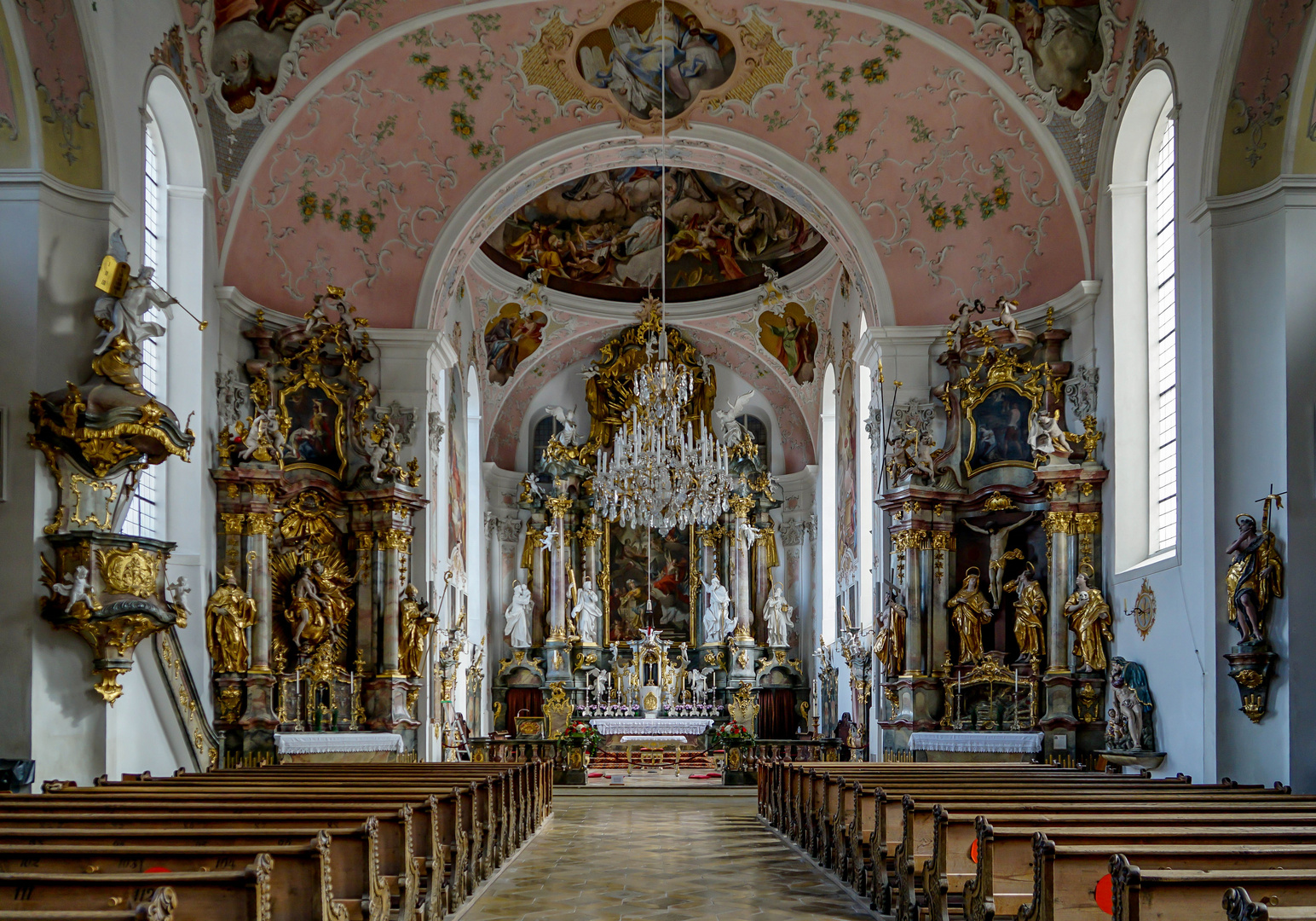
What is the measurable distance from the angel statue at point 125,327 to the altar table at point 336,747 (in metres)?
6.36

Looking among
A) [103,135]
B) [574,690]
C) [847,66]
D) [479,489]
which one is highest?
[847,66]

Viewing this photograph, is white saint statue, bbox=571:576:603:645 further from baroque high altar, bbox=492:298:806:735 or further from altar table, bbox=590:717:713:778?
altar table, bbox=590:717:713:778

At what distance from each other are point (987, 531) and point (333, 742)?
377 inches

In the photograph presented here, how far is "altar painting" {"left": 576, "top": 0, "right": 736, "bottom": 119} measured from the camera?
18.8 m

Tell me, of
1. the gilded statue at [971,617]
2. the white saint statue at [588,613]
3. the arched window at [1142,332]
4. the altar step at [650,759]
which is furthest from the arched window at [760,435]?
the arched window at [1142,332]

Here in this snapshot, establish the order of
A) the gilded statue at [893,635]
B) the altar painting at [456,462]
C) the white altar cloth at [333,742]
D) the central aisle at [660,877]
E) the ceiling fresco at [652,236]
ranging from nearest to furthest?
1. the central aisle at [660,877]
2. the white altar cloth at [333,742]
3. the gilded statue at [893,635]
4. the altar painting at [456,462]
5. the ceiling fresco at [652,236]

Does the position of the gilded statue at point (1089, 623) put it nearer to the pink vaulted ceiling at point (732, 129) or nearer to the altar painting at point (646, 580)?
the pink vaulted ceiling at point (732, 129)

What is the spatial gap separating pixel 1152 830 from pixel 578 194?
2196 cm

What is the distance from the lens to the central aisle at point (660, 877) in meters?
9.90

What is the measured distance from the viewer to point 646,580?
30875 mm

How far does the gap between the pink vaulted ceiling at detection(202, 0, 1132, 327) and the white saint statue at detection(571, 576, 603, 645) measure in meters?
10.8

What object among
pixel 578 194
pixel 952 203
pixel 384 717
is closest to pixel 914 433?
pixel 952 203

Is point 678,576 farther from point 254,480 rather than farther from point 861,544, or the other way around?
point 254,480

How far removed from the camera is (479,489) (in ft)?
96.0
